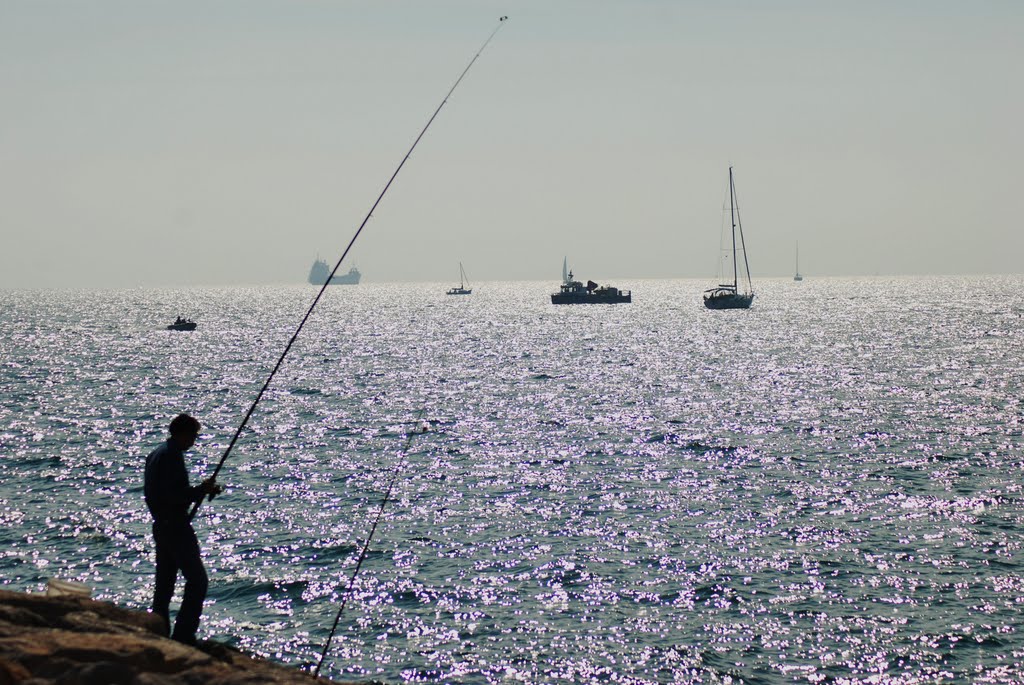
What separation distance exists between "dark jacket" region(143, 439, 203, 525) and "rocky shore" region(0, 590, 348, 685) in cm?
86

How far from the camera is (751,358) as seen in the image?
89.2 m

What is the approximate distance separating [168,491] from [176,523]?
Result: 279 millimetres

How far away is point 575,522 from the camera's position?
27.3m

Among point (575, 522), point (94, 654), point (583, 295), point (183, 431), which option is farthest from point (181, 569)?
point (583, 295)

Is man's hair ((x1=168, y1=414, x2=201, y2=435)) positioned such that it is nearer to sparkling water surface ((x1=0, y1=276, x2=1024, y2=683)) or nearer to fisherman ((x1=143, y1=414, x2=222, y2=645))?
fisherman ((x1=143, y1=414, x2=222, y2=645))

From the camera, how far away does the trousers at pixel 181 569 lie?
8414 millimetres

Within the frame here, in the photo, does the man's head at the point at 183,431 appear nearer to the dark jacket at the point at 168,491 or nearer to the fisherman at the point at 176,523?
the fisherman at the point at 176,523

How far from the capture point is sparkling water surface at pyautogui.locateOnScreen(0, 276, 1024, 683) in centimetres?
1808

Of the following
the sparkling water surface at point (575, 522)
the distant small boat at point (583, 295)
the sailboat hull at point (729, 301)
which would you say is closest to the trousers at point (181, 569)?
the sparkling water surface at point (575, 522)

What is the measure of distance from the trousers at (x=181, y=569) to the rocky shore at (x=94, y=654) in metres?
0.30

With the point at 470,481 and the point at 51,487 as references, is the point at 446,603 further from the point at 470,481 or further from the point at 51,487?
the point at 51,487

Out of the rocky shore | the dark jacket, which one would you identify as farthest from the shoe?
the dark jacket

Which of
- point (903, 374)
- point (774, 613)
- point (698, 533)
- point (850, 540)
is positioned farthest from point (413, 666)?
point (903, 374)

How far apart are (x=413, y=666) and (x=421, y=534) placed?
8.98 meters
